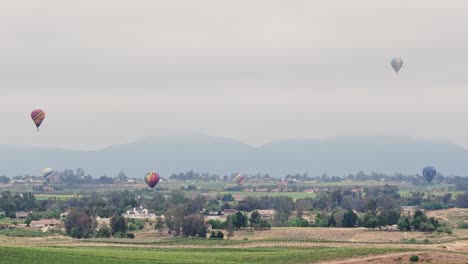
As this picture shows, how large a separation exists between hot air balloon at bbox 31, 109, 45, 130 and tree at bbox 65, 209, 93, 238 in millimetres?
16360

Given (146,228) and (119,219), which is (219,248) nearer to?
(119,219)

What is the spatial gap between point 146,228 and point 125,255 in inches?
2803

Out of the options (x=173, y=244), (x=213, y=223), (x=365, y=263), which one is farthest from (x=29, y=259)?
(x=213, y=223)

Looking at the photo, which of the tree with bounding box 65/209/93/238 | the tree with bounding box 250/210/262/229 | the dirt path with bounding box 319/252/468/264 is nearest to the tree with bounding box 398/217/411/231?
the tree with bounding box 250/210/262/229

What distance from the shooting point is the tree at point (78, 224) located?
17012 centimetres

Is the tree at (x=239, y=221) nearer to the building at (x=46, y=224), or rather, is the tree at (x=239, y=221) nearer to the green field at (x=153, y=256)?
the building at (x=46, y=224)

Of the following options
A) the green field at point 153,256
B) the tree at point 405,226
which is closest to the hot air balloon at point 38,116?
the tree at point 405,226

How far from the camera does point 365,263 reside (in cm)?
10781

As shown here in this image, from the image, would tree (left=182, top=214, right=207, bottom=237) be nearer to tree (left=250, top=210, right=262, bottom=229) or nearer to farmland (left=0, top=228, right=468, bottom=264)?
farmland (left=0, top=228, right=468, bottom=264)

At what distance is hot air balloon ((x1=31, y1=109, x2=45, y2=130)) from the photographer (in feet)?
592

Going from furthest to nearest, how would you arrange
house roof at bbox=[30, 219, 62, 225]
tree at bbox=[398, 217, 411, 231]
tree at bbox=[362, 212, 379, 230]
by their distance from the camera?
1. house roof at bbox=[30, 219, 62, 225]
2. tree at bbox=[362, 212, 379, 230]
3. tree at bbox=[398, 217, 411, 231]

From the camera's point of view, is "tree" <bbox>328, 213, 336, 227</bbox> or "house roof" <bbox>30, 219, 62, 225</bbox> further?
"house roof" <bbox>30, 219, 62, 225</bbox>

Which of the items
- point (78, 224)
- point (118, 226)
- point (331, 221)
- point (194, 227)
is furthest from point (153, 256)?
point (331, 221)

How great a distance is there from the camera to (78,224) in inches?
6880
